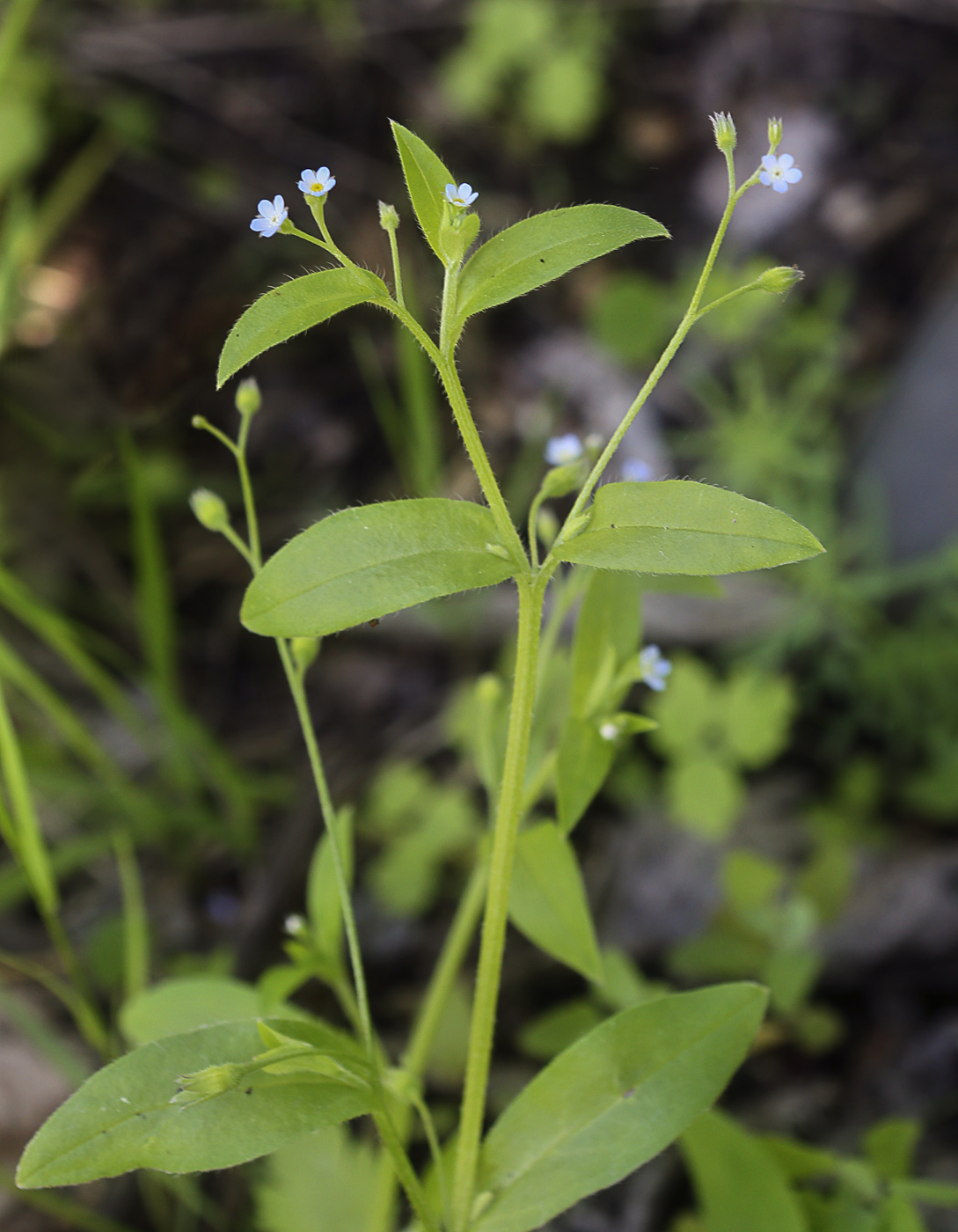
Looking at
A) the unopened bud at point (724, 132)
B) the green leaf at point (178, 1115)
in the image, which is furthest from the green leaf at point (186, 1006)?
the unopened bud at point (724, 132)

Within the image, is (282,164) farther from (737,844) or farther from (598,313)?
(737,844)

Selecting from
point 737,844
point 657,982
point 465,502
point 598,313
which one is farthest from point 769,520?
point 598,313

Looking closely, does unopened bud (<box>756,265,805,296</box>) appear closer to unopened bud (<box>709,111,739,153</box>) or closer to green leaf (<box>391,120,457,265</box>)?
unopened bud (<box>709,111,739,153</box>)

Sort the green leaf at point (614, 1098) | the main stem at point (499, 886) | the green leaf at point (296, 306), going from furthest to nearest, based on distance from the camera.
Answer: the green leaf at point (614, 1098), the main stem at point (499, 886), the green leaf at point (296, 306)

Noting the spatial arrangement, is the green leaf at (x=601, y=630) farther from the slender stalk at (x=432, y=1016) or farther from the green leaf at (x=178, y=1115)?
the green leaf at (x=178, y=1115)

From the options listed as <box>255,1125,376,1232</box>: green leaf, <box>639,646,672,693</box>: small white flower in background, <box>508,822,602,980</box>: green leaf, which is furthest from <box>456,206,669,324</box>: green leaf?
<box>255,1125,376,1232</box>: green leaf
